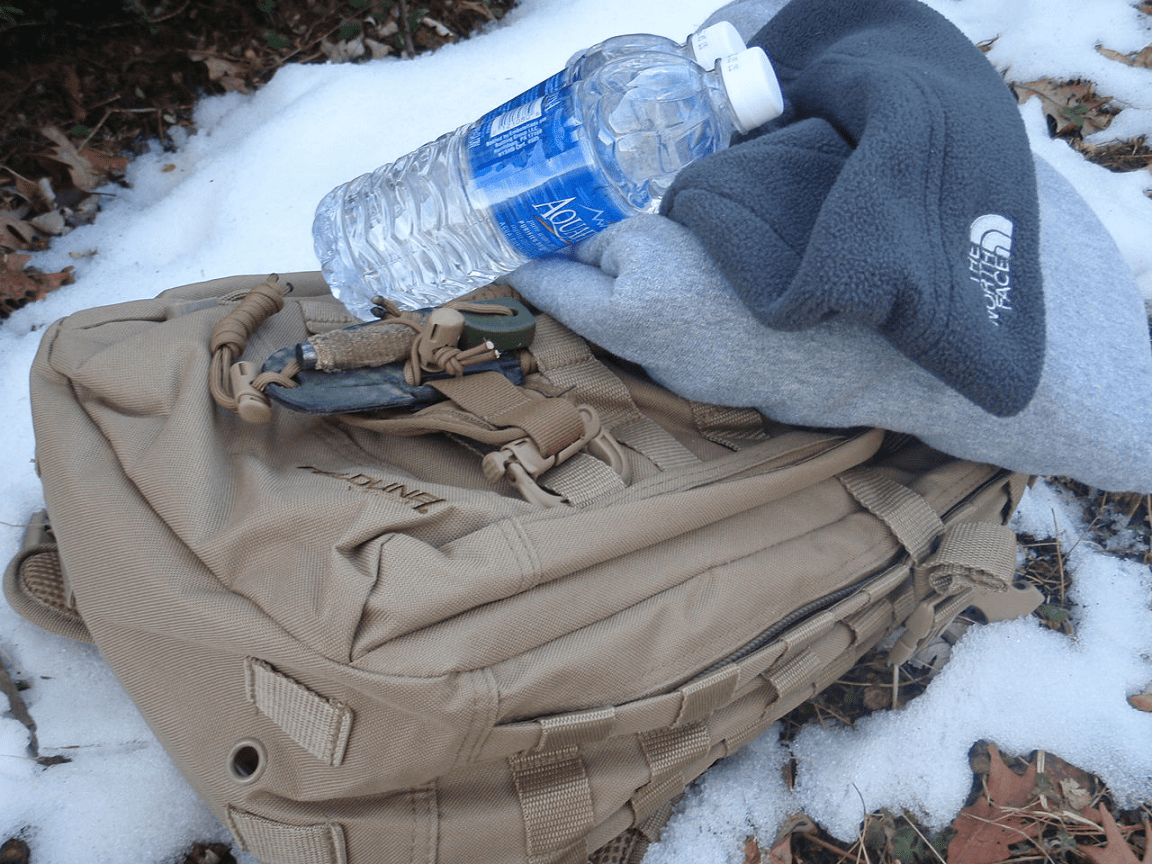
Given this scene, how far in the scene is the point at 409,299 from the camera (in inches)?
67.7

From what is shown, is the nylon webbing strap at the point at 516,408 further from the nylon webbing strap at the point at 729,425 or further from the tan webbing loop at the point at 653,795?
the tan webbing loop at the point at 653,795

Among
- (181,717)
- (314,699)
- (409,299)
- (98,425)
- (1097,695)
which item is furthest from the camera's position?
(409,299)

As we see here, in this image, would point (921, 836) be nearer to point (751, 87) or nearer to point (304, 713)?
point (304, 713)

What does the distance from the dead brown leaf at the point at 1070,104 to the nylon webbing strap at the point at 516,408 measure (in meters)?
1.81

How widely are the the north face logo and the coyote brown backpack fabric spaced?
0.97 feet

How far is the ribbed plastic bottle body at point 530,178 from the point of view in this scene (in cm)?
137

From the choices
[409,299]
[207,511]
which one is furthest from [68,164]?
[207,511]

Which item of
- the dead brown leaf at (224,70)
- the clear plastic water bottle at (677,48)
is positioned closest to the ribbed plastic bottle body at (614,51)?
the clear plastic water bottle at (677,48)

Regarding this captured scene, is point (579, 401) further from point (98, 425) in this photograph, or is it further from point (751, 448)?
point (98, 425)

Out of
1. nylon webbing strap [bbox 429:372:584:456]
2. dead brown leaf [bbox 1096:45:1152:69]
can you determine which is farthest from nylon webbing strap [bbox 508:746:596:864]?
dead brown leaf [bbox 1096:45:1152:69]

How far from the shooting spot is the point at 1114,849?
1311mm

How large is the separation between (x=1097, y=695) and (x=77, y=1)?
2.86 meters

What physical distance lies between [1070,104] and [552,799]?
2.19 meters

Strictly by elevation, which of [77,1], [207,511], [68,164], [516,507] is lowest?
[516,507]
